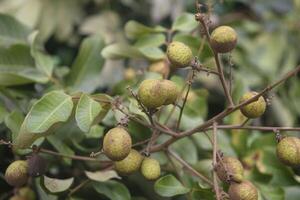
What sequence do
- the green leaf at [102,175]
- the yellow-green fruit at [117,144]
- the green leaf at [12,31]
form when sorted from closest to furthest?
the yellow-green fruit at [117,144]
the green leaf at [102,175]
the green leaf at [12,31]

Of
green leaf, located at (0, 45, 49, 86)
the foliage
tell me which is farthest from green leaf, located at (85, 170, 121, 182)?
green leaf, located at (0, 45, 49, 86)

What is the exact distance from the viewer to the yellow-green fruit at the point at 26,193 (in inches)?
31.4

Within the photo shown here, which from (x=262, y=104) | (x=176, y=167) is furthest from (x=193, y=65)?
(x=176, y=167)

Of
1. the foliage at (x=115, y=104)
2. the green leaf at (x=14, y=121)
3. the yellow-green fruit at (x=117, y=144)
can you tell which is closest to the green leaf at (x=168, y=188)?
the foliage at (x=115, y=104)

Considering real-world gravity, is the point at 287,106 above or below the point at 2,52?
above

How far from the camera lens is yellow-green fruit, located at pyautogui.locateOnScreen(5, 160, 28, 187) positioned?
69 centimetres

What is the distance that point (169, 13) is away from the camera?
A: 1435 mm

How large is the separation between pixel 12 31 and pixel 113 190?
1.38 feet

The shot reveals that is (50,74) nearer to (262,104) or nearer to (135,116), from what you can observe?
(135,116)

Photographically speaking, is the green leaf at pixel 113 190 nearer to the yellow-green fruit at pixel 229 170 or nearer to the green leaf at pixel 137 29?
the yellow-green fruit at pixel 229 170

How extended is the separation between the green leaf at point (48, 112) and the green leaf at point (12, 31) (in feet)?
1.11

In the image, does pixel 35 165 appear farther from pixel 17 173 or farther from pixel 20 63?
pixel 20 63

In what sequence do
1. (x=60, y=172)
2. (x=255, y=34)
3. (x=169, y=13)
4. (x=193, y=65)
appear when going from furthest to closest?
(x=255, y=34) → (x=169, y=13) → (x=60, y=172) → (x=193, y=65)

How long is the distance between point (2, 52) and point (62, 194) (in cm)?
30
